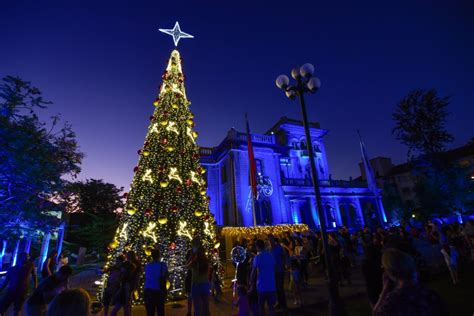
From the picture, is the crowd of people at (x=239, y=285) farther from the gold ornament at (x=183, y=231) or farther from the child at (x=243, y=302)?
the gold ornament at (x=183, y=231)

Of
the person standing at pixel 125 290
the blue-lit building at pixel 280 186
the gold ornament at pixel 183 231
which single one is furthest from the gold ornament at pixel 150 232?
the blue-lit building at pixel 280 186

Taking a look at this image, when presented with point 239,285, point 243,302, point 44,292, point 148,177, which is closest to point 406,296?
point 243,302

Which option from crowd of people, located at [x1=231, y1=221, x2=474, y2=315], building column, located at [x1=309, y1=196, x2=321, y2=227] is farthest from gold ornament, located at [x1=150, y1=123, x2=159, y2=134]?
building column, located at [x1=309, y1=196, x2=321, y2=227]

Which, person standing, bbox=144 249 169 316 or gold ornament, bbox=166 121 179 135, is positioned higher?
gold ornament, bbox=166 121 179 135

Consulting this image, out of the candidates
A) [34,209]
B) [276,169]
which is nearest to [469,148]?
[276,169]

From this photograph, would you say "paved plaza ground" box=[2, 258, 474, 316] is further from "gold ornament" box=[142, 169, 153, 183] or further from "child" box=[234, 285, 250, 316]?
"gold ornament" box=[142, 169, 153, 183]

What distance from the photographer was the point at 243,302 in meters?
4.62

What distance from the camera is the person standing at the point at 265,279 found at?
4.59 m

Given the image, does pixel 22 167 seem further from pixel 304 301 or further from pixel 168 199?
pixel 304 301

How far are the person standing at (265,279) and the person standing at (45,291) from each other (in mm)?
3440

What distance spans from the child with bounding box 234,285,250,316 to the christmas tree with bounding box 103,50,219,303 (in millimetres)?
3416

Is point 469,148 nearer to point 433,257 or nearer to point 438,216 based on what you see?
point 438,216

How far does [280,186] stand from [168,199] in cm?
1721

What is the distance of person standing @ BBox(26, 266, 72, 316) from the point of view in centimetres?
391
